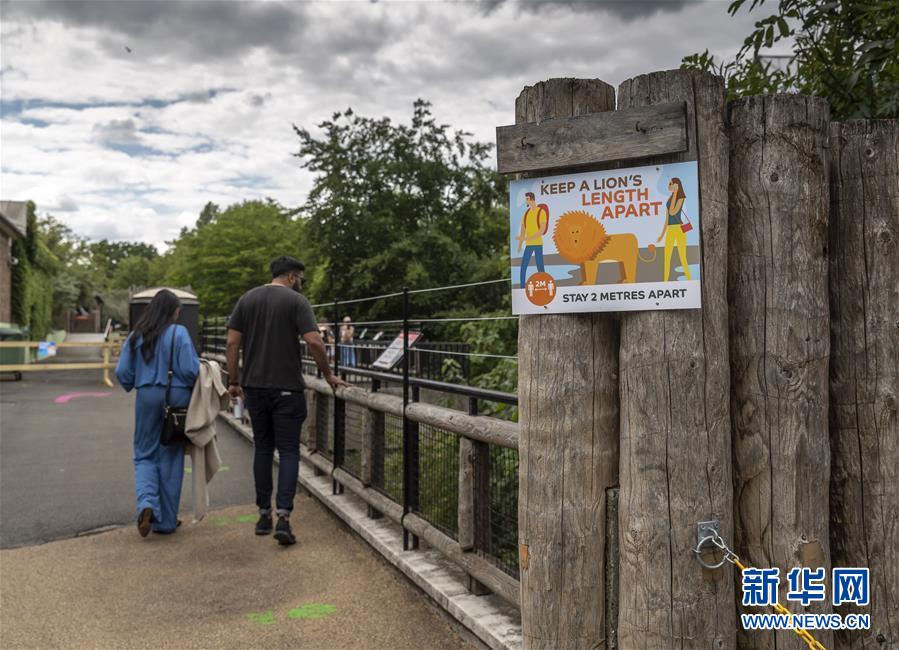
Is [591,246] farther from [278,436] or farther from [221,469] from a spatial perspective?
[221,469]

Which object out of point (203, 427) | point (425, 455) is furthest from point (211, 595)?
point (203, 427)

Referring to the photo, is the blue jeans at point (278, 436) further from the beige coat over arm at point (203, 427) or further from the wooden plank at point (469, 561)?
the wooden plank at point (469, 561)

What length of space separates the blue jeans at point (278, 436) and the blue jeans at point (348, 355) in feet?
3.06

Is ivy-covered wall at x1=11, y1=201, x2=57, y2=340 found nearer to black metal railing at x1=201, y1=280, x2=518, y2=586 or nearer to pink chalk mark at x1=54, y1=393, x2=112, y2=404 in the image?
pink chalk mark at x1=54, y1=393, x2=112, y2=404

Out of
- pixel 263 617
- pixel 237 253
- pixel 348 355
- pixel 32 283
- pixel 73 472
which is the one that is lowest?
pixel 263 617

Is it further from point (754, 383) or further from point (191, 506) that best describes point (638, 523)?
point (191, 506)

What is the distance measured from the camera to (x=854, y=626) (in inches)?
97.2

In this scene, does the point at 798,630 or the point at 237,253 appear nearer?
the point at 798,630

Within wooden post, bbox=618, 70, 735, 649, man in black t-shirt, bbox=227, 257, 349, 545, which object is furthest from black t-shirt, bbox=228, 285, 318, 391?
wooden post, bbox=618, 70, 735, 649

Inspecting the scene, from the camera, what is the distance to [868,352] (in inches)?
96.2

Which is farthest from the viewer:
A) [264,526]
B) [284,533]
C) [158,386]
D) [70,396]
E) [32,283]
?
[32,283]

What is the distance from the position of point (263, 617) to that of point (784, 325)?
3225mm

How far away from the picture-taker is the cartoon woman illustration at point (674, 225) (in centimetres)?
236

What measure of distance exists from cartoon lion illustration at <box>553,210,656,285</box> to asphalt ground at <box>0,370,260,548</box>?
5.18 m
